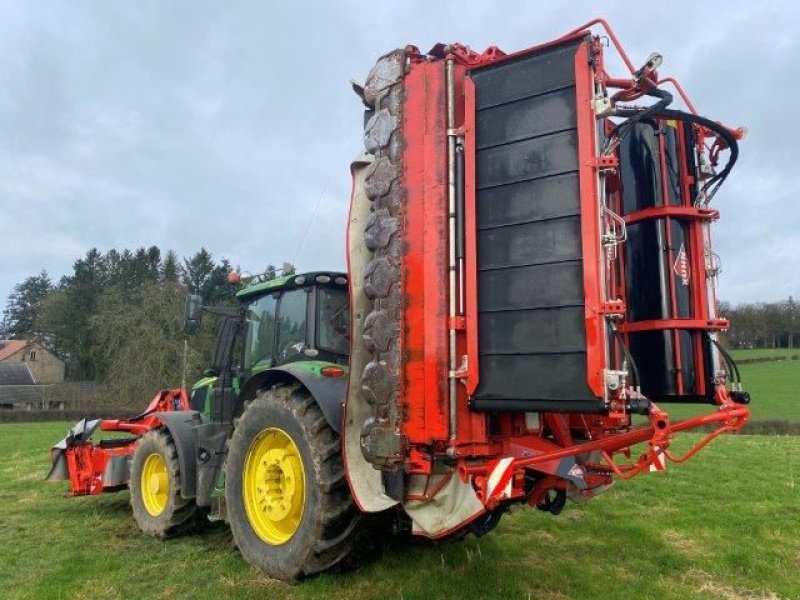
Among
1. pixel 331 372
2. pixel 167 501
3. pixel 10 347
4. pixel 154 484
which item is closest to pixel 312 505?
pixel 331 372

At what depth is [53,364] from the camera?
65562 mm

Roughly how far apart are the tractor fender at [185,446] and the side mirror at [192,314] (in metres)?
1.01

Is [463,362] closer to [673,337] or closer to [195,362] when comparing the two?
[673,337]

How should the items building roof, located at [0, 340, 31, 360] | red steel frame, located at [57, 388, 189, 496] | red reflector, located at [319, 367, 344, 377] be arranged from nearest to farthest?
red reflector, located at [319, 367, 344, 377] < red steel frame, located at [57, 388, 189, 496] < building roof, located at [0, 340, 31, 360]

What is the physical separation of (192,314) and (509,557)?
3713 mm

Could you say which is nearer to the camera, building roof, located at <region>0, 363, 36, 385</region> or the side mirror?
the side mirror

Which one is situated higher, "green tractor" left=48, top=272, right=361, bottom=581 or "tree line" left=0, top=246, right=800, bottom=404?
"tree line" left=0, top=246, right=800, bottom=404

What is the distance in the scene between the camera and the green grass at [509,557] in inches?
181

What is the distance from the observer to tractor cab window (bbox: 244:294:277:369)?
6.15 metres

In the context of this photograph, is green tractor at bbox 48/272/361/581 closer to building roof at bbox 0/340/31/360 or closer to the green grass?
the green grass

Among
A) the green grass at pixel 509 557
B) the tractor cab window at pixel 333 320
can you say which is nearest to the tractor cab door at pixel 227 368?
the green grass at pixel 509 557

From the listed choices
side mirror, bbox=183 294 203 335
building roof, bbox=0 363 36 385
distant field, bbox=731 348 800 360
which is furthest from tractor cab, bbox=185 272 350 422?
building roof, bbox=0 363 36 385

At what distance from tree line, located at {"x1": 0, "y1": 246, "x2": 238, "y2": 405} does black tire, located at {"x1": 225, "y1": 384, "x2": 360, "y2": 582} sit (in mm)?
15854

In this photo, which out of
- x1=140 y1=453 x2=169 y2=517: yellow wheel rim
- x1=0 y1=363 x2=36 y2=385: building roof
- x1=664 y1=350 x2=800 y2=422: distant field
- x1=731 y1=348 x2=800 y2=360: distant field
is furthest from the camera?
x1=0 y1=363 x2=36 y2=385: building roof
